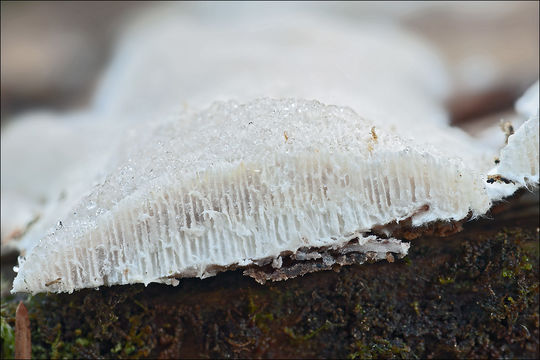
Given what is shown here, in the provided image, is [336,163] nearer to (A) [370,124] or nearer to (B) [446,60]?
(A) [370,124]

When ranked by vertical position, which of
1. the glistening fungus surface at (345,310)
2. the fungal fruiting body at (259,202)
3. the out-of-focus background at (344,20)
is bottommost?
the glistening fungus surface at (345,310)

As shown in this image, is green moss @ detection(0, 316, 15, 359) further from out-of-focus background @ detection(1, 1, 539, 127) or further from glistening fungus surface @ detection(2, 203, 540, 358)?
out-of-focus background @ detection(1, 1, 539, 127)

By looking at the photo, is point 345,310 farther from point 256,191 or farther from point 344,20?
point 344,20

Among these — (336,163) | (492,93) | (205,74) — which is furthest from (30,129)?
(492,93)

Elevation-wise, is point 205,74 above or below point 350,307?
above

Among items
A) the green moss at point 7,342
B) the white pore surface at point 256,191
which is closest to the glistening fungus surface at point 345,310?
the green moss at point 7,342

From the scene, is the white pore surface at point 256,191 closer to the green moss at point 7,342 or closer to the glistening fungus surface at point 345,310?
the glistening fungus surface at point 345,310
